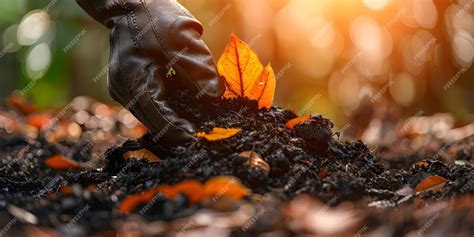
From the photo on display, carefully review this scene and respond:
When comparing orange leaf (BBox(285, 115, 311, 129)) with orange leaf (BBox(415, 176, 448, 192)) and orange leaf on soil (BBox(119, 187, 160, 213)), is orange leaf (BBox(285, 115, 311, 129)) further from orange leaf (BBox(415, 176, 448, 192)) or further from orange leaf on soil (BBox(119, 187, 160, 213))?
orange leaf on soil (BBox(119, 187, 160, 213))

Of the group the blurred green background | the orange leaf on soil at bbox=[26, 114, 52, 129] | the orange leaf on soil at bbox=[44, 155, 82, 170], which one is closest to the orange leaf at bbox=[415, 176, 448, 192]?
the orange leaf on soil at bbox=[44, 155, 82, 170]

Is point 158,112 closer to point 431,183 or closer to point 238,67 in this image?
point 238,67

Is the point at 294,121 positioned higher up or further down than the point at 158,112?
higher up

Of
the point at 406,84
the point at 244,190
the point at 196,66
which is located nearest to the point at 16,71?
the point at 406,84

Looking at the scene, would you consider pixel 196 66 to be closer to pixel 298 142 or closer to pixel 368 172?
pixel 298 142

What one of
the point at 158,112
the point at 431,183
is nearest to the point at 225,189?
the point at 158,112
